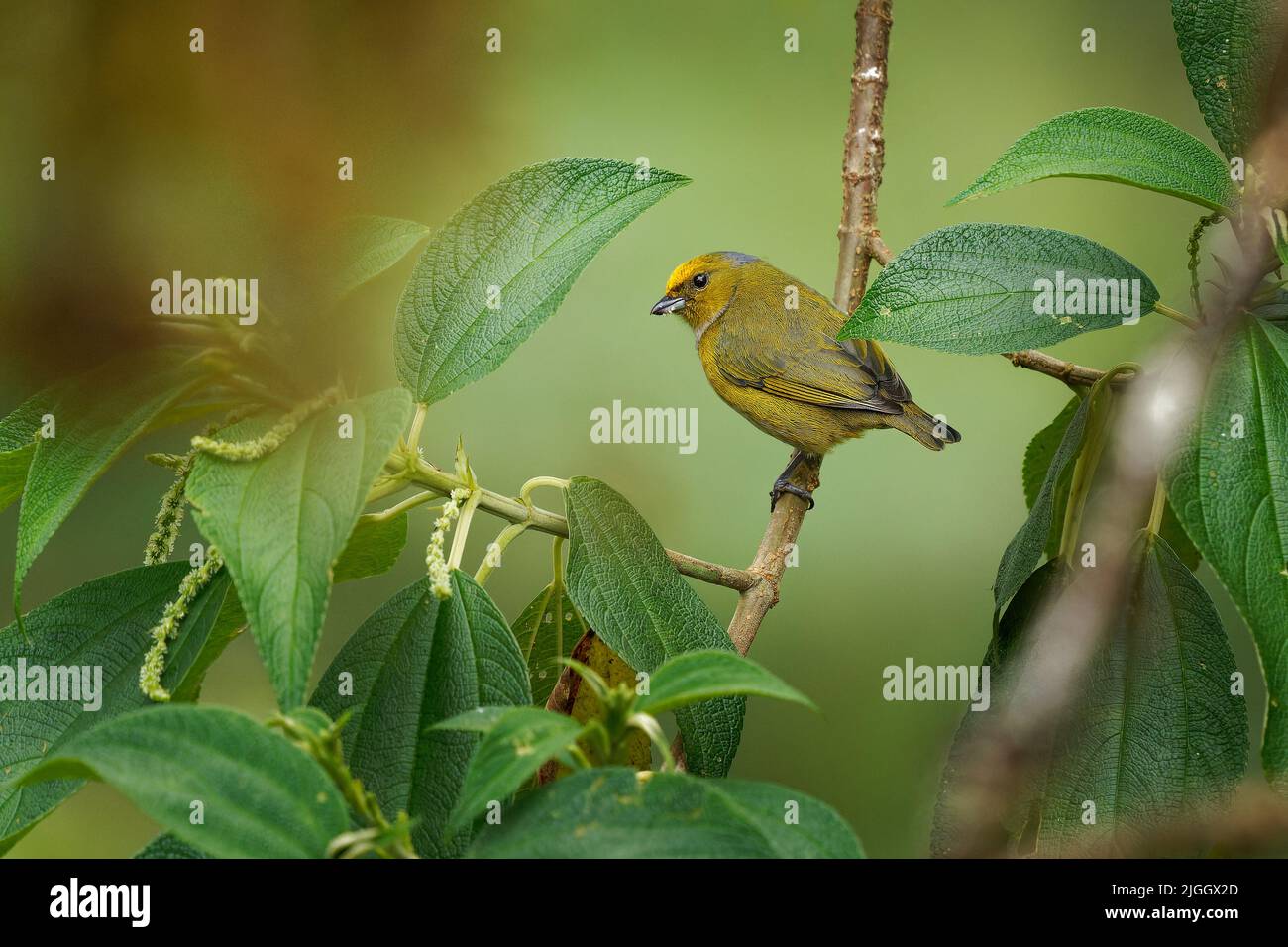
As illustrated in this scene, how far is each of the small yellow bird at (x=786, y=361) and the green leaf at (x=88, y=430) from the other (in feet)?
2.89

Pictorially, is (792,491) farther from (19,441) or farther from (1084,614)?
(19,441)

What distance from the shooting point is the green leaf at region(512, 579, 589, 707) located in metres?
0.73

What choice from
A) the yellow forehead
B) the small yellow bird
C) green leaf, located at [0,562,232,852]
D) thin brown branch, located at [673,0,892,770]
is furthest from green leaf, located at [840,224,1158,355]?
the yellow forehead

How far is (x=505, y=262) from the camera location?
24.0 inches

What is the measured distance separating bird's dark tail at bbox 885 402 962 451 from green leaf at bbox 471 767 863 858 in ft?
3.35

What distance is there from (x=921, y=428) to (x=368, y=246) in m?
0.96

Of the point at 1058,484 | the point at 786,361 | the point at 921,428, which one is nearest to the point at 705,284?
the point at 786,361

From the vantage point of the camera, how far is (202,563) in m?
0.56

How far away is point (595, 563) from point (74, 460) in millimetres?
268
